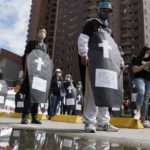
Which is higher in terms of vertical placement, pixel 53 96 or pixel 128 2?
pixel 128 2

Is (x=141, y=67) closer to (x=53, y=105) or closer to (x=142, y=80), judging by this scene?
(x=142, y=80)

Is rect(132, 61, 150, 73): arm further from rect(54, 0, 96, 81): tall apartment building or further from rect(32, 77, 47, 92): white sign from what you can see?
rect(54, 0, 96, 81): tall apartment building

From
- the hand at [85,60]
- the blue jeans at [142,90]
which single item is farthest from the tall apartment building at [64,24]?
the hand at [85,60]

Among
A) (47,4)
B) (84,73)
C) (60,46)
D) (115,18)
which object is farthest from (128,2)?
(84,73)

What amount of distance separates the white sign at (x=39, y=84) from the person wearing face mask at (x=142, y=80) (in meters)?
1.75

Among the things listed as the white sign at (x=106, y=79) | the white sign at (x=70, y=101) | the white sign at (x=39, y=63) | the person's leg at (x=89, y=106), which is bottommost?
the person's leg at (x=89, y=106)

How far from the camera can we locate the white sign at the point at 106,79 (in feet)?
16.0

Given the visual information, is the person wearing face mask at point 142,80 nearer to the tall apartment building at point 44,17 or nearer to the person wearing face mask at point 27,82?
the person wearing face mask at point 27,82

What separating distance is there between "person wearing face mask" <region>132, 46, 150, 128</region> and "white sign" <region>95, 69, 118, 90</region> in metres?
1.69

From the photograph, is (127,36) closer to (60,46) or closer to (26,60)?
(60,46)

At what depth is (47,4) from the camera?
396ft

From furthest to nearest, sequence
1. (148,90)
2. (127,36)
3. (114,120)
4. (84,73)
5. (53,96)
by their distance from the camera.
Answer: (127,36)
(53,96)
(114,120)
(148,90)
(84,73)

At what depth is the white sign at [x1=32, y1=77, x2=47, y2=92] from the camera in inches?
253

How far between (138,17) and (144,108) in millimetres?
84511
